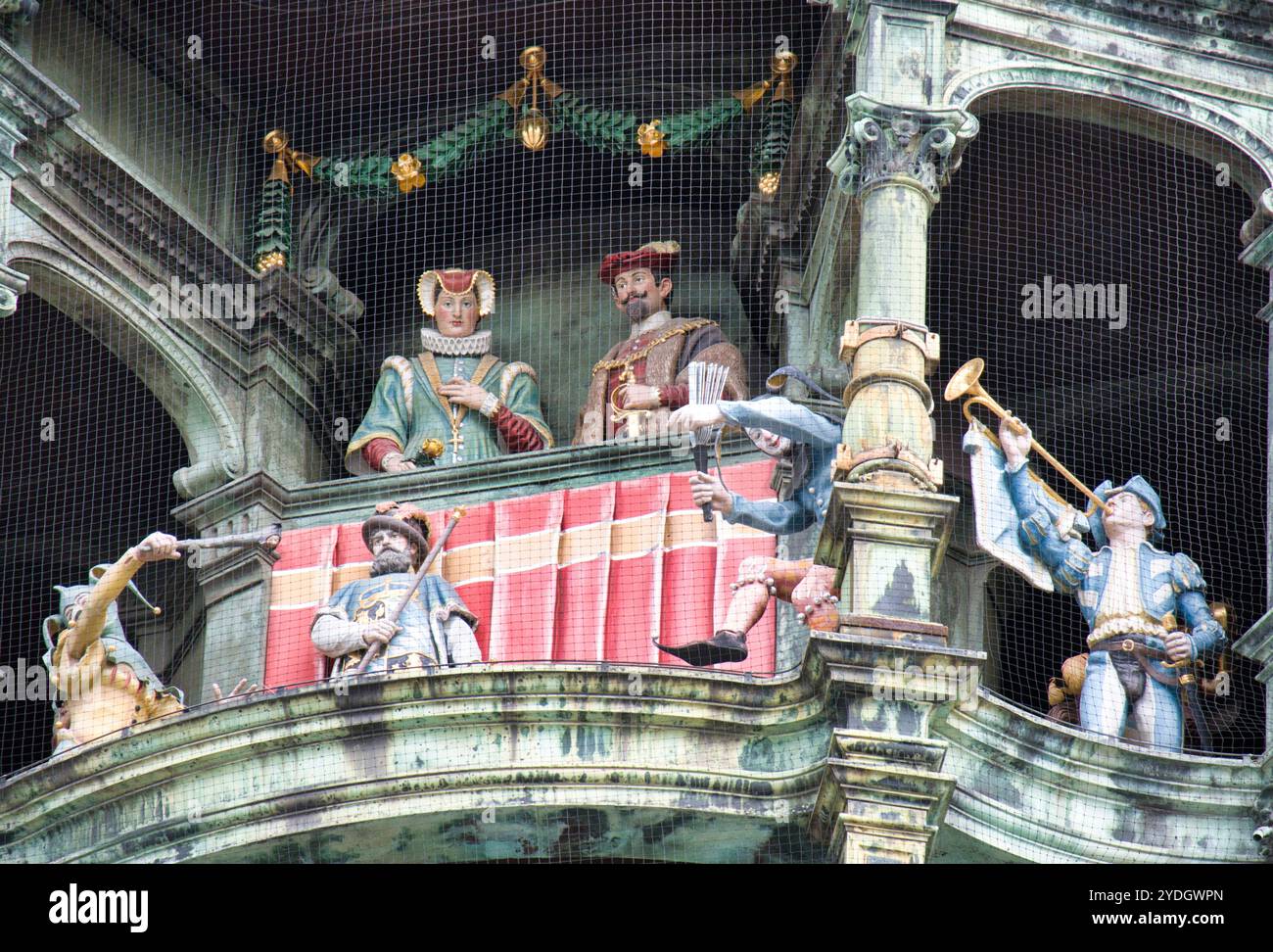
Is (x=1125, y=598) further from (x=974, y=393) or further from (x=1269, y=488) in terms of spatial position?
(x=974, y=393)

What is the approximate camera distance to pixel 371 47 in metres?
25.1

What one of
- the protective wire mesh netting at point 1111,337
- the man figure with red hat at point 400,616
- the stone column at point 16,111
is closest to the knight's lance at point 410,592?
the man figure with red hat at point 400,616

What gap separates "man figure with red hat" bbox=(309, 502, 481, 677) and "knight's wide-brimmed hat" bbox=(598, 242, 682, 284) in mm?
2906

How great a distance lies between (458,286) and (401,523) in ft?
10.3

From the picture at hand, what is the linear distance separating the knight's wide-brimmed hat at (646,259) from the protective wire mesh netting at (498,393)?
0.02 m

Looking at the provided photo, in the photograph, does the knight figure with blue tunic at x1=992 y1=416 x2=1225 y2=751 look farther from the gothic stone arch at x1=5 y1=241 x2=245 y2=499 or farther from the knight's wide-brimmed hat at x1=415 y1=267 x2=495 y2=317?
the gothic stone arch at x1=5 y1=241 x2=245 y2=499

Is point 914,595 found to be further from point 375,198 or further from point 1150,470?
point 375,198

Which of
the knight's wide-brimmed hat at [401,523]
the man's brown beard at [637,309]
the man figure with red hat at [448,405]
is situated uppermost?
the man's brown beard at [637,309]

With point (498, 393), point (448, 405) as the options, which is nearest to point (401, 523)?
point (448, 405)

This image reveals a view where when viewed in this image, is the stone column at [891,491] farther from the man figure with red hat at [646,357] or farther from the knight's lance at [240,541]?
the knight's lance at [240,541]

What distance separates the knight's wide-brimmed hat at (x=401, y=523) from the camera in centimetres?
2223

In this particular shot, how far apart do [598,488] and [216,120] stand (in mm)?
4564

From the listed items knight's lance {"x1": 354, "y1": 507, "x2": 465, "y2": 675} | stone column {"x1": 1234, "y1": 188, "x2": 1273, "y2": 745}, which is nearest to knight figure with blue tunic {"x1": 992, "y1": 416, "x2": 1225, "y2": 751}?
stone column {"x1": 1234, "y1": 188, "x2": 1273, "y2": 745}
